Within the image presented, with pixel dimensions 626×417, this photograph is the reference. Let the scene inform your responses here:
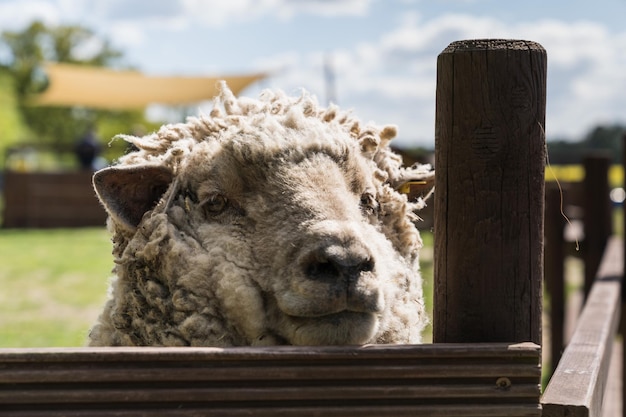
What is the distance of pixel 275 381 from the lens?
5.62ft

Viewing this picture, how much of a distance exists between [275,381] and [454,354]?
382 mm

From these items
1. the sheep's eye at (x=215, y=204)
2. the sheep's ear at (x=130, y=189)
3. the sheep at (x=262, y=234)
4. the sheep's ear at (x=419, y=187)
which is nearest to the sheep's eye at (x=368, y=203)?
the sheep at (x=262, y=234)

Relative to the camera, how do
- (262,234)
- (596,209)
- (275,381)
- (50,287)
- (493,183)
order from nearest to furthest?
(275,381), (493,183), (262,234), (596,209), (50,287)

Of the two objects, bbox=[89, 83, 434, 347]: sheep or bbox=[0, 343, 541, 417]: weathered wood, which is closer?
bbox=[0, 343, 541, 417]: weathered wood

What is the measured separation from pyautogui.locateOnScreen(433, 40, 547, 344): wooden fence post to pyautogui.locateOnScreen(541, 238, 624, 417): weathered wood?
15 centimetres

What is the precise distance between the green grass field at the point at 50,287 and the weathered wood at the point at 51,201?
222cm

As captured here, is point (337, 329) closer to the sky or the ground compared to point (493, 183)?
closer to the ground

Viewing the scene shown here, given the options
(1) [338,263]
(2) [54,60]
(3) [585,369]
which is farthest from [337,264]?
(2) [54,60]

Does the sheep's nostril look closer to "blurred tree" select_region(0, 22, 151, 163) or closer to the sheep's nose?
the sheep's nose

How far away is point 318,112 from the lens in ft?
9.34

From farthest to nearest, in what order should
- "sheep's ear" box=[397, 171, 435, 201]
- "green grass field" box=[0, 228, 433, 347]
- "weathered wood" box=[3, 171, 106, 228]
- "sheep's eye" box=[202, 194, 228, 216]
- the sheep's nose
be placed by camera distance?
"weathered wood" box=[3, 171, 106, 228] < "green grass field" box=[0, 228, 433, 347] < "sheep's ear" box=[397, 171, 435, 201] < "sheep's eye" box=[202, 194, 228, 216] < the sheep's nose

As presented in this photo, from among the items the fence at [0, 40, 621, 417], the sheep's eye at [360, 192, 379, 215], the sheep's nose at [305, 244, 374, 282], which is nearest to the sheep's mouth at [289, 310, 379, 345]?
the sheep's nose at [305, 244, 374, 282]

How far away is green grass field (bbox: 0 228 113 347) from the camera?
8.62 meters

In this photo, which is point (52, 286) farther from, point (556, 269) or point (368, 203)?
point (368, 203)
